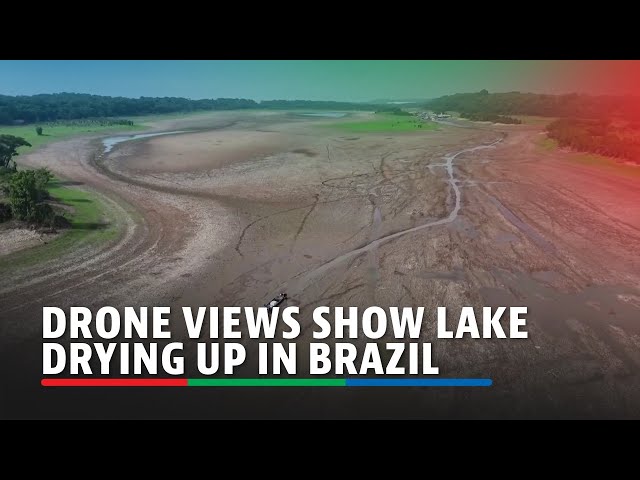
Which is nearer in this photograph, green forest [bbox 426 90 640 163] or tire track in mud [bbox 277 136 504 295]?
tire track in mud [bbox 277 136 504 295]

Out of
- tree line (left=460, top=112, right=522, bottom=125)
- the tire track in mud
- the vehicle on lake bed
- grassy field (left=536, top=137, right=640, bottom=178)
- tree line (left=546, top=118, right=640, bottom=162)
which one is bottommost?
the vehicle on lake bed

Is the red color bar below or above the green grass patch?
below

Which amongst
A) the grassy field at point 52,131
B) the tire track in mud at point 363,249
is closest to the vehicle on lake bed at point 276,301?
the tire track in mud at point 363,249

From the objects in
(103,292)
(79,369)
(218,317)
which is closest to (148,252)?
(103,292)

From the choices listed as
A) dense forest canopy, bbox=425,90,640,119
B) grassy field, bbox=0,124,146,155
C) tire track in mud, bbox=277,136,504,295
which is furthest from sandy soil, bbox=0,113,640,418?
dense forest canopy, bbox=425,90,640,119

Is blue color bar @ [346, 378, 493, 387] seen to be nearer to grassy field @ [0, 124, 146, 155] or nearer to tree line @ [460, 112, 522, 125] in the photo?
grassy field @ [0, 124, 146, 155]

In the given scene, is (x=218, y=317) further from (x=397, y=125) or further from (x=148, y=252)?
(x=397, y=125)
